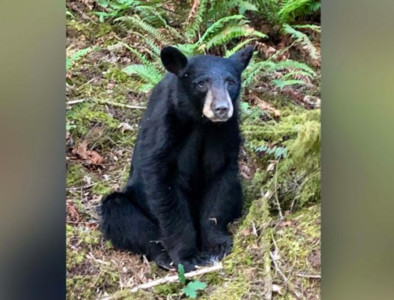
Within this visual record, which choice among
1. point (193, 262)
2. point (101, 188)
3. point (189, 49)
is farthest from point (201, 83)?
point (193, 262)

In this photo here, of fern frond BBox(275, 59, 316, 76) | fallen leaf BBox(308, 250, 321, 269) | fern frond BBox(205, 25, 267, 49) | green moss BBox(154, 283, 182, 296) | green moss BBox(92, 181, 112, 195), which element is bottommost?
green moss BBox(154, 283, 182, 296)

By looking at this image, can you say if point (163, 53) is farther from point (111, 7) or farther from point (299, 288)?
point (299, 288)

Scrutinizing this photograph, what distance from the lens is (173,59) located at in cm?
258

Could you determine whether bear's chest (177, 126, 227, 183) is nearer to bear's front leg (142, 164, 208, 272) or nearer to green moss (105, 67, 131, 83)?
bear's front leg (142, 164, 208, 272)

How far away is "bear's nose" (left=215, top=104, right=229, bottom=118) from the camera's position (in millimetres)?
2508

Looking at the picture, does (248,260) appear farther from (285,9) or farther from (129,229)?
(285,9)

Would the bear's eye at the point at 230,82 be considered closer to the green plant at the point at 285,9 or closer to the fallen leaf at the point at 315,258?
the green plant at the point at 285,9

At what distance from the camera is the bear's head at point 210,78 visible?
2521 millimetres

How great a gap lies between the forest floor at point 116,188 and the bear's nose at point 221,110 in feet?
0.43

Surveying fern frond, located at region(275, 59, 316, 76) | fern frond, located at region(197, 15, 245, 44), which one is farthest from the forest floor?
fern frond, located at region(197, 15, 245, 44)

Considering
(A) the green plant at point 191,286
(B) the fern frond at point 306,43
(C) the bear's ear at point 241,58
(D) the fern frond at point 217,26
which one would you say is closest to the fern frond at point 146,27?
(D) the fern frond at point 217,26

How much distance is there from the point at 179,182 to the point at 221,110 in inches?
12.0

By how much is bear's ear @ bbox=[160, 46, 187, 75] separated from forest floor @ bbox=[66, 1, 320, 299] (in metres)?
0.13
